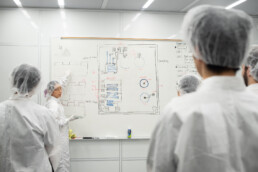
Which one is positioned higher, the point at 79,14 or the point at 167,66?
the point at 79,14

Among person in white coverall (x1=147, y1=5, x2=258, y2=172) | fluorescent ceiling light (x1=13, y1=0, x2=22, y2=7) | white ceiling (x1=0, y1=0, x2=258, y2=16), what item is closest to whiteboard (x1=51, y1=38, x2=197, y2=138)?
white ceiling (x1=0, y1=0, x2=258, y2=16)

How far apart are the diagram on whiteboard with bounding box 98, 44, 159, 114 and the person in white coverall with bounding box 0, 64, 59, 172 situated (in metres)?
1.70

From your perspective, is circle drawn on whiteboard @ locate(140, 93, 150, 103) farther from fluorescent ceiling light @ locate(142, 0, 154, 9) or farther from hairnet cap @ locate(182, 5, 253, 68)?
hairnet cap @ locate(182, 5, 253, 68)

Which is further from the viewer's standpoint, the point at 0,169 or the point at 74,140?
the point at 74,140

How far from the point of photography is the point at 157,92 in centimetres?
401

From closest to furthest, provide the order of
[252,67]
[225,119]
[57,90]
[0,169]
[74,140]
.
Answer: [225,119]
[252,67]
[0,169]
[57,90]
[74,140]

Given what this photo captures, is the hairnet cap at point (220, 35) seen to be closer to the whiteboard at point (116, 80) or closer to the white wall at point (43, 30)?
the whiteboard at point (116, 80)

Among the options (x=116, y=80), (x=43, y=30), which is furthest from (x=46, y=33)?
(x=116, y=80)

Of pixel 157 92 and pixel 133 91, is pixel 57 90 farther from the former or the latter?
pixel 157 92

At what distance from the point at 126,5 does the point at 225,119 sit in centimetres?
313

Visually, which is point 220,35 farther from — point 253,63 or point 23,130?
point 23,130

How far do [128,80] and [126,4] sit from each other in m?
1.04

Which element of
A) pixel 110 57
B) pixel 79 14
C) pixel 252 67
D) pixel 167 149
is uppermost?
pixel 79 14

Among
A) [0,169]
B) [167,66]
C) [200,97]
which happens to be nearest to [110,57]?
[167,66]
